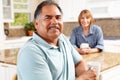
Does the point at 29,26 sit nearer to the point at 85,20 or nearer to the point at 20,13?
the point at 20,13

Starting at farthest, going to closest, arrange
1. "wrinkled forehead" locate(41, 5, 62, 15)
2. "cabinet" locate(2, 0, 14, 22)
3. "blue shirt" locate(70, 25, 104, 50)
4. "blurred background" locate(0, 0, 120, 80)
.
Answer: "cabinet" locate(2, 0, 14, 22), "blurred background" locate(0, 0, 120, 80), "blue shirt" locate(70, 25, 104, 50), "wrinkled forehead" locate(41, 5, 62, 15)

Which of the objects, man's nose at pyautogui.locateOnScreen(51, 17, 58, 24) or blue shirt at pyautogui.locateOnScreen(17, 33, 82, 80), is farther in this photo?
man's nose at pyautogui.locateOnScreen(51, 17, 58, 24)

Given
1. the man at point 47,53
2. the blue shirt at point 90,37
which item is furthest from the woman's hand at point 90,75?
the blue shirt at point 90,37

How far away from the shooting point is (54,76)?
1225mm

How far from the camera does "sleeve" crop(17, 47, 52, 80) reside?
1.11 metres

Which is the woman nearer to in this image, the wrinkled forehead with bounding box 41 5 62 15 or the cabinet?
the wrinkled forehead with bounding box 41 5 62 15

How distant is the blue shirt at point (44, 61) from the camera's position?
1.11m

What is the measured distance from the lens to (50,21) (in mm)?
1236

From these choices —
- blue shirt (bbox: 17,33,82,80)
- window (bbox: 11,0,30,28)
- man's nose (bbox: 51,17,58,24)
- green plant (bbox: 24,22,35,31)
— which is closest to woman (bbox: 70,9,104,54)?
blue shirt (bbox: 17,33,82,80)

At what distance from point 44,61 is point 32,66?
0.08 metres

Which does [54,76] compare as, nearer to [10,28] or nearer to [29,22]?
[10,28]

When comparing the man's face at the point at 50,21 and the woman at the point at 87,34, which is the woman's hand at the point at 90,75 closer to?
the man's face at the point at 50,21

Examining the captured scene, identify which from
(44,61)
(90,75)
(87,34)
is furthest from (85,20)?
(44,61)

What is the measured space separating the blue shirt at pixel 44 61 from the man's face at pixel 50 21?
0.19ft
